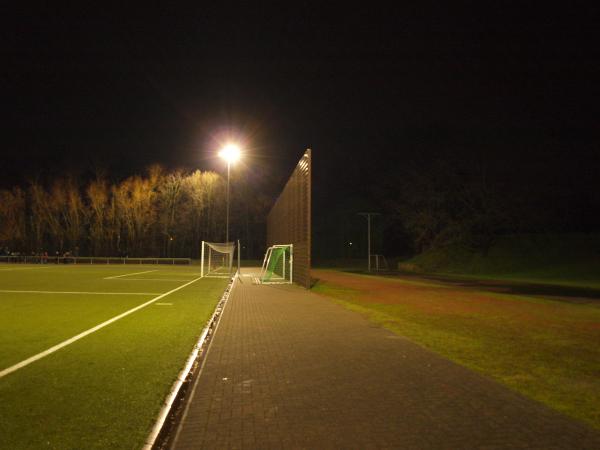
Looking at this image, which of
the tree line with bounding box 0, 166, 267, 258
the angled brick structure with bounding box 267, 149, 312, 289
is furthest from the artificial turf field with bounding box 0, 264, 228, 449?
the tree line with bounding box 0, 166, 267, 258

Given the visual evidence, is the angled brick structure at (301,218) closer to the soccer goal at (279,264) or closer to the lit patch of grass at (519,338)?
the soccer goal at (279,264)

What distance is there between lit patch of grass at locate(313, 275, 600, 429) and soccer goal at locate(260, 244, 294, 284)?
8.01 m

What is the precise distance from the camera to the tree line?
182 feet

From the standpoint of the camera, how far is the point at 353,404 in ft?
17.7

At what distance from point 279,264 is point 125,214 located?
1147 inches

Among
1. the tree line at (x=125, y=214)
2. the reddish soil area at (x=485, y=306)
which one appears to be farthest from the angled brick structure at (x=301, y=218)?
the tree line at (x=125, y=214)

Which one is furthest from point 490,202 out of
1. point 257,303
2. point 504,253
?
point 257,303

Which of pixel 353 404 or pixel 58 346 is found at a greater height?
pixel 58 346

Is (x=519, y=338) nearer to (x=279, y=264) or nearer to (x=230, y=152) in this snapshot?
(x=230, y=152)

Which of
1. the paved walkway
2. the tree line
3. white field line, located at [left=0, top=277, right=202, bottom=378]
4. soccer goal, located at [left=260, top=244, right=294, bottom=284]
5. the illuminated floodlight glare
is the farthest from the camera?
the tree line

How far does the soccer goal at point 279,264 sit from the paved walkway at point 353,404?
16.6 m

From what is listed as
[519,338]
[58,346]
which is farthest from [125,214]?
[519,338]

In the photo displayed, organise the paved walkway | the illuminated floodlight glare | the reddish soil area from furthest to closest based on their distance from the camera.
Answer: the illuminated floodlight glare, the reddish soil area, the paved walkway

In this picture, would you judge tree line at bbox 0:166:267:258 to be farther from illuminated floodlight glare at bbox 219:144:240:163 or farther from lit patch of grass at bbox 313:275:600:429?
lit patch of grass at bbox 313:275:600:429
